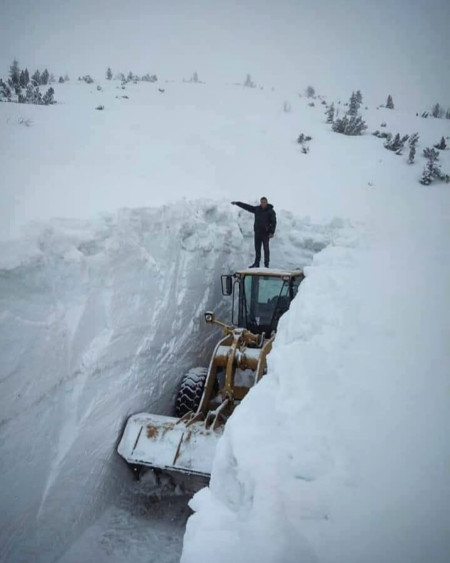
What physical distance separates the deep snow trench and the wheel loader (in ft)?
1.49

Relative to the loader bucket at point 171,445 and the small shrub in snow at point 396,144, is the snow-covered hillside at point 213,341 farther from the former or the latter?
the small shrub in snow at point 396,144

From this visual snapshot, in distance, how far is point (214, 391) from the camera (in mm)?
6301

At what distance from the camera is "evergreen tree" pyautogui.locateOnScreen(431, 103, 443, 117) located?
18.1m

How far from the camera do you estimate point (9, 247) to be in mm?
4141

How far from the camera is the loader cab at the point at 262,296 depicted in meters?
6.93

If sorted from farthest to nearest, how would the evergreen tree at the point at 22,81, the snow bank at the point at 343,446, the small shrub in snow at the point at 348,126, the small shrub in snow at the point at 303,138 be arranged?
the small shrub in snow at the point at 348,126
the small shrub in snow at the point at 303,138
the evergreen tree at the point at 22,81
the snow bank at the point at 343,446

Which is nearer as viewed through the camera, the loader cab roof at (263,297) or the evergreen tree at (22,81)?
the loader cab roof at (263,297)

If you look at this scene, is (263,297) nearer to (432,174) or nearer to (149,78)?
(432,174)

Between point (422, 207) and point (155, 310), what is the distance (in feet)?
24.0

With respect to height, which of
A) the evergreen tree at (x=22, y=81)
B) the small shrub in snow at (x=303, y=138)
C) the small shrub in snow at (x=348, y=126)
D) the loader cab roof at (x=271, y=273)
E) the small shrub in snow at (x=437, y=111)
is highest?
the small shrub in snow at (x=437, y=111)

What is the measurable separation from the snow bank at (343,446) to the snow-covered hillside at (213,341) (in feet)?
0.04

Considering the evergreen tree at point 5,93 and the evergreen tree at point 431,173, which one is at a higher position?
the evergreen tree at point 5,93

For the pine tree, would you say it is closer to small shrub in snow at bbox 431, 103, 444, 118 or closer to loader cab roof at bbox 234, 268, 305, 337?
small shrub in snow at bbox 431, 103, 444, 118

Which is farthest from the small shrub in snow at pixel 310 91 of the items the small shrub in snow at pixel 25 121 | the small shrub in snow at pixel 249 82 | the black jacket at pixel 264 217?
the small shrub in snow at pixel 25 121
